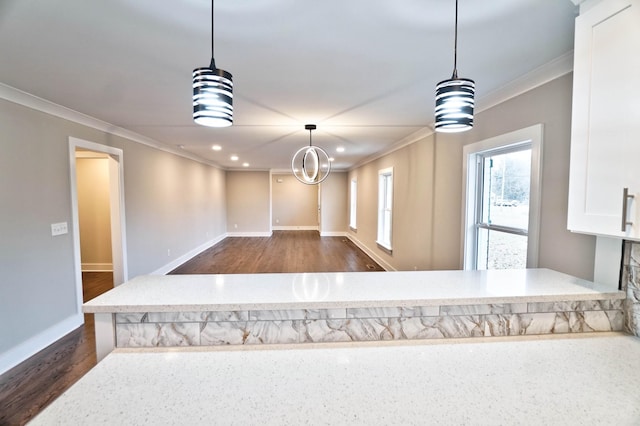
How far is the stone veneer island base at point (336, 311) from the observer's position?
1.14 metres

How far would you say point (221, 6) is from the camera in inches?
53.4

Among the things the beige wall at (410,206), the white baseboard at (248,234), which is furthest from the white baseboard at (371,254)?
the white baseboard at (248,234)

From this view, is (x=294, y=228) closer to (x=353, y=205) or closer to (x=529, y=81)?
(x=353, y=205)

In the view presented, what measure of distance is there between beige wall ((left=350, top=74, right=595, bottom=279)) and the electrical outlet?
4262mm

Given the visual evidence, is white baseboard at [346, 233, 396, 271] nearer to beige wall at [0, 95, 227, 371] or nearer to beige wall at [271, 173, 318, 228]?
beige wall at [271, 173, 318, 228]

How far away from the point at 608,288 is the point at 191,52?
265 centimetres

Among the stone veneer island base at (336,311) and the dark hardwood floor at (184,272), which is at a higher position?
the stone veneer island base at (336,311)

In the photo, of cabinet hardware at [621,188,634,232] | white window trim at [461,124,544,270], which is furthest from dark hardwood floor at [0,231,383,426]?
cabinet hardware at [621,188,634,232]

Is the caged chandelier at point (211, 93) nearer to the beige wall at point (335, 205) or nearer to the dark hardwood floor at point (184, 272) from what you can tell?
the dark hardwood floor at point (184, 272)

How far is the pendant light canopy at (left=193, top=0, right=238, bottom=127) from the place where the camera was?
4.09ft

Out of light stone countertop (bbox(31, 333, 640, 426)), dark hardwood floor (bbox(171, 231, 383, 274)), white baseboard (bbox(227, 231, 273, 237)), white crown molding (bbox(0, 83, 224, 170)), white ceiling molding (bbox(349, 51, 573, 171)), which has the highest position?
white crown molding (bbox(0, 83, 224, 170))

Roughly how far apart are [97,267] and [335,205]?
6.73 metres

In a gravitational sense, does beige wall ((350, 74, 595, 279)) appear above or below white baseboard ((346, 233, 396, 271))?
above

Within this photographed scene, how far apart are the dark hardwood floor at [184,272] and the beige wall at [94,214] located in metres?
Answer: 0.31
